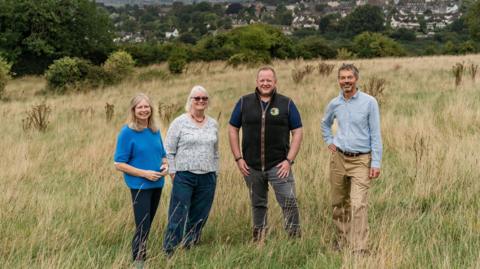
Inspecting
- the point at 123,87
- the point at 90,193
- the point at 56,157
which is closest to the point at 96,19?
the point at 123,87

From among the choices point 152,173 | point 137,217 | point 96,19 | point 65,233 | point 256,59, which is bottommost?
point 65,233

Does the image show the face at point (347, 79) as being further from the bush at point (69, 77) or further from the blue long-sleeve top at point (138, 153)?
the bush at point (69, 77)

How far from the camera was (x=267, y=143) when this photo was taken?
12.7 ft

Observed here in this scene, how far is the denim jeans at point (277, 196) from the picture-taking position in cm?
394

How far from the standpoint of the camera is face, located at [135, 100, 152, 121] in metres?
3.47

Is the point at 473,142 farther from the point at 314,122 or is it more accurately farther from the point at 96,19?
the point at 96,19

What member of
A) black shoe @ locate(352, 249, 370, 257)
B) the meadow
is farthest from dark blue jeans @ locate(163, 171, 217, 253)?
black shoe @ locate(352, 249, 370, 257)

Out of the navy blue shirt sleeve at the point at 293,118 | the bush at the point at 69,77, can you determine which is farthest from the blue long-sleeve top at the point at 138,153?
the bush at the point at 69,77

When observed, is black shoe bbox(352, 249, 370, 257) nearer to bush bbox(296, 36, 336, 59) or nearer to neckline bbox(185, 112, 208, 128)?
neckline bbox(185, 112, 208, 128)

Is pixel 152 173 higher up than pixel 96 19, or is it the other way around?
pixel 96 19

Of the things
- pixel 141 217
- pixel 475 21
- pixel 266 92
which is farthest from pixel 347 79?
pixel 475 21

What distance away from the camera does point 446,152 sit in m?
5.59

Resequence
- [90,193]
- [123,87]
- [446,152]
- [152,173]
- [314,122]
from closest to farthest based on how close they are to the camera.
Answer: [152,173], [90,193], [446,152], [314,122], [123,87]

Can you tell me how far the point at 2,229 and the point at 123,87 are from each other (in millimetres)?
14252
